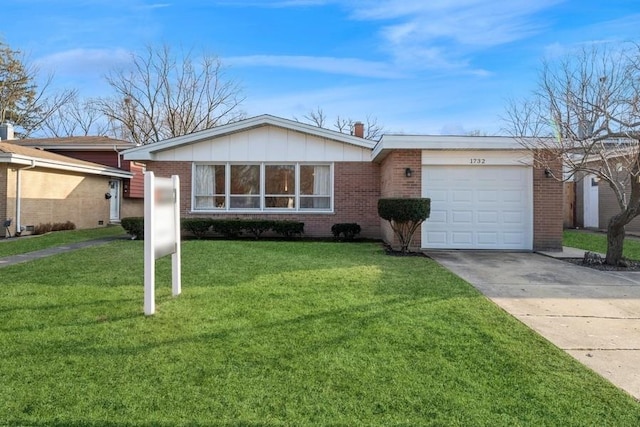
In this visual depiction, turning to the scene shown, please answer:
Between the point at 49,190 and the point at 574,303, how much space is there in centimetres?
1738

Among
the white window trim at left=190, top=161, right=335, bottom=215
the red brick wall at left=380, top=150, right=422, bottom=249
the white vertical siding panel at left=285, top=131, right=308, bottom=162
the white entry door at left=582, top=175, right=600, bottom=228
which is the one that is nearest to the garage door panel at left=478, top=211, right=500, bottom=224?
the red brick wall at left=380, top=150, right=422, bottom=249

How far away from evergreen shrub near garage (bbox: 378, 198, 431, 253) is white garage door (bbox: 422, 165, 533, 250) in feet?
2.95

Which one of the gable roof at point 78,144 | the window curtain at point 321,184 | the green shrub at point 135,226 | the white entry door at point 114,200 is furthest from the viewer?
the gable roof at point 78,144

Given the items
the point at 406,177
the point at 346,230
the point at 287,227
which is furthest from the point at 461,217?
the point at 287,227

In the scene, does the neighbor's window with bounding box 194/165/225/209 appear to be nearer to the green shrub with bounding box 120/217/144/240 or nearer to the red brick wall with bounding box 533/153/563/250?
the green shrub with bounding box 120/217/144/240

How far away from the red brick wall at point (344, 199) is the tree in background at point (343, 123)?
25.6 meters

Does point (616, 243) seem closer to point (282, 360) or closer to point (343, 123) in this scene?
point (282, 360)

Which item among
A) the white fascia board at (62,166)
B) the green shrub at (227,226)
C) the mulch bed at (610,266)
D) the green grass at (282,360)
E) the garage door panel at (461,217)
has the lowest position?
the green grass at (282,360)

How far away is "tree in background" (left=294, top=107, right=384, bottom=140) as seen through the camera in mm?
39188

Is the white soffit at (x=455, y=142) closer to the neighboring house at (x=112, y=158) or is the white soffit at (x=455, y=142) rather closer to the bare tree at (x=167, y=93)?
the neighboring house at (x=112, y=158)

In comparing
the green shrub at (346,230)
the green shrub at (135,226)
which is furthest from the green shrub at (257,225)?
the green shrub at (135,226)

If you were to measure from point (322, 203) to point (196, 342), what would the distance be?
1054 cm

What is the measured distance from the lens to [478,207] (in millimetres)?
11055

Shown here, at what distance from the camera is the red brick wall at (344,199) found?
14.1 meters
